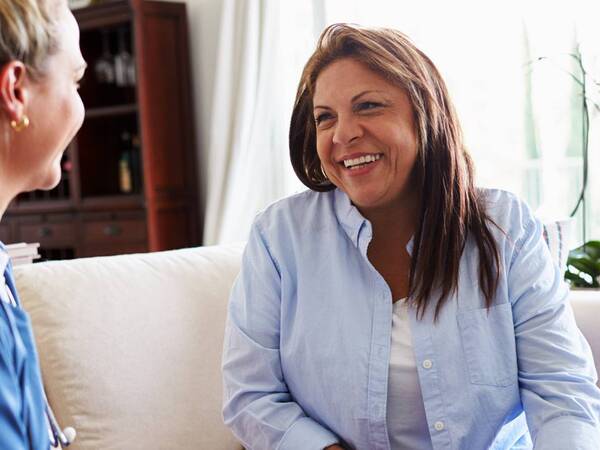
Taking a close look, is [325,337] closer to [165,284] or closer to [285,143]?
[165,284]

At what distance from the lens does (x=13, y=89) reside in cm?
84

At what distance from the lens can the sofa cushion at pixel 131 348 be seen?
5.51 ft

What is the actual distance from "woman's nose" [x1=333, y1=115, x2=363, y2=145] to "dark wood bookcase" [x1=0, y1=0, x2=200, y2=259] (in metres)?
Answer: 2.65

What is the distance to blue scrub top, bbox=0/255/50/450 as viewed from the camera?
770 millimetres

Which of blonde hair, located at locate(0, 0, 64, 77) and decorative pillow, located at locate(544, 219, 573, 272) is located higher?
blonde hair, located at locate(0, 0, 64, 77)

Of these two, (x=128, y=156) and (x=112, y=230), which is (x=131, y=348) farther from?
(x=128, y=156)

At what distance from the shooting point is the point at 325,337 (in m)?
1.61

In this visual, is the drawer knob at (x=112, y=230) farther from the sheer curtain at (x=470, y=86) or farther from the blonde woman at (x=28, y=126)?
the blonde woman at (x=28, y=126)

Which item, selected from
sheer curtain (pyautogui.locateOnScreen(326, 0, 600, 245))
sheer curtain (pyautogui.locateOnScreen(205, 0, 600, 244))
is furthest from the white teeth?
sheer curtain (pyautogui.locateOnScreen(326, 0, 600, 245))

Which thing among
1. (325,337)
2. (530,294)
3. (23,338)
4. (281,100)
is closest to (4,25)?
(23,338)

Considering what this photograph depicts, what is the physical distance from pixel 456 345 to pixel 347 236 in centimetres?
29

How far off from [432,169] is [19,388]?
3.38 feet

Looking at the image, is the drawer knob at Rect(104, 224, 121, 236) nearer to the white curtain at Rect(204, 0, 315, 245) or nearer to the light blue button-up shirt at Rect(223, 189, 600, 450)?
the white curtain at Rect(204, 0, 315, 245)

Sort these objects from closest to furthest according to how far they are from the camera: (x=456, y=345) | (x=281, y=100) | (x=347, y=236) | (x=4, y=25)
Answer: (x=4, y=25) < (x=456, y=345) < (x=347, y=236) < (x=281, y=100)
